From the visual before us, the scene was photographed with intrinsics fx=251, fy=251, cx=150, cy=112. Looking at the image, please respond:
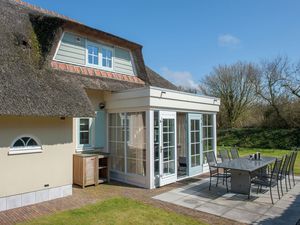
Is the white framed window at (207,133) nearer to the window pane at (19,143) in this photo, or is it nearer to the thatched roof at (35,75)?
the thatched roof at (35,75)

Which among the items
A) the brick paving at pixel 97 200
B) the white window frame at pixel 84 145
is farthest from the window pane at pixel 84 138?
the brick paving at pixel 97 200

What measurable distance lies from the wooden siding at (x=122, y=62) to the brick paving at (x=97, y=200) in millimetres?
5483

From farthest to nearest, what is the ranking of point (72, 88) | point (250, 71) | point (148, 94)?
point (250, 71), point (148, 94), point (72, 88)

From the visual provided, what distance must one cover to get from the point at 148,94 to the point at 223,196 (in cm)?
428

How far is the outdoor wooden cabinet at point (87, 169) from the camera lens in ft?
30.1

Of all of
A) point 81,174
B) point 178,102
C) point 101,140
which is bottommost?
point 81,174

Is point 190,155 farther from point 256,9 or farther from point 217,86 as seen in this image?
point 217,86

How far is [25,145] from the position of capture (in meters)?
7.28

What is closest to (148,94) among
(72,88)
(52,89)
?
(72,88)

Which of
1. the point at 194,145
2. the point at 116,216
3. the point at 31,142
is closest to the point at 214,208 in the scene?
the point at 116,216

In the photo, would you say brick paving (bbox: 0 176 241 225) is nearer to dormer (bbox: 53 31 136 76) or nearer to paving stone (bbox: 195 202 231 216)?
paving stone (bbox: 195 202 231 216)

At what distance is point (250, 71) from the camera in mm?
28516

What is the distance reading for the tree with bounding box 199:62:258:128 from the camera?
28469mm

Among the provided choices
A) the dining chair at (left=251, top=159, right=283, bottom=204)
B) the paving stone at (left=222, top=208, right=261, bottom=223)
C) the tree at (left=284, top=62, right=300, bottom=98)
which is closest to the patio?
the paving stone at (left=222, top=208, right=261, bottom=223)
